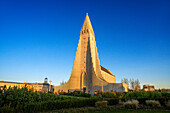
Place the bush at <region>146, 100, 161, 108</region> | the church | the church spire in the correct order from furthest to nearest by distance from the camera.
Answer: the church spire < the church < the bush at <region>146, 100, 161, 108</region>

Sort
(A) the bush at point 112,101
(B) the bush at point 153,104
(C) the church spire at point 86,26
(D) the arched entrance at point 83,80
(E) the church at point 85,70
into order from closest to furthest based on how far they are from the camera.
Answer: (B) the bush at point 153,104 → (A) the bush at point 112,101 → (E) the church at point 85,70 → (D) the arched entrance at point 83,80 → (C) the church spire at point 86,26

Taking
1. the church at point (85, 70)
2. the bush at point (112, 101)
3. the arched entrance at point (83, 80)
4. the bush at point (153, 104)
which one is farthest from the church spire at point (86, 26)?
the bush at point (153, 104)

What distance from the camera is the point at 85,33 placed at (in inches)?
2090

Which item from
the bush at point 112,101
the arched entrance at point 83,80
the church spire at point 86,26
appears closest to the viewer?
the bush at point 112,101

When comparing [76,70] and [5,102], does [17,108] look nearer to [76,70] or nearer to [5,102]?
[5,102]

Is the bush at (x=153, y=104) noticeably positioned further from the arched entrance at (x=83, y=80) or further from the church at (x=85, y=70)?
the arched entrance at (x=83, y=80)

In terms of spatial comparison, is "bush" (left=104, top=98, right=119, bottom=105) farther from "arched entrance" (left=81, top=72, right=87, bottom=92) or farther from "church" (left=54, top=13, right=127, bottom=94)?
"arched entrance" (left=81, top=72, right=87, bottom=92)

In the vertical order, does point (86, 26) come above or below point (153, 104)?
above

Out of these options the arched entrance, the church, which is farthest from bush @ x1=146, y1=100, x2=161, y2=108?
the arched entrance

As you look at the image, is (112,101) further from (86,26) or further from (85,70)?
(86,26)

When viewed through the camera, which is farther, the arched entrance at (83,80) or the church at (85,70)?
the arched entrance at (83,80)

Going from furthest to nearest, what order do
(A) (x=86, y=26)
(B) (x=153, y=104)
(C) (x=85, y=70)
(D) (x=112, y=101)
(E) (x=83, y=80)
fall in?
(A) (x=86, y=26) < (C) (x=85, y=70) < (E) (x=83, y=80) < (D) (x=112, y=101) < (B) (x=153, y=104)

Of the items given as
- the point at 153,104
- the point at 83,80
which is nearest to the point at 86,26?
the point at 83,80

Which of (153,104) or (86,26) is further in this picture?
(86,26)
